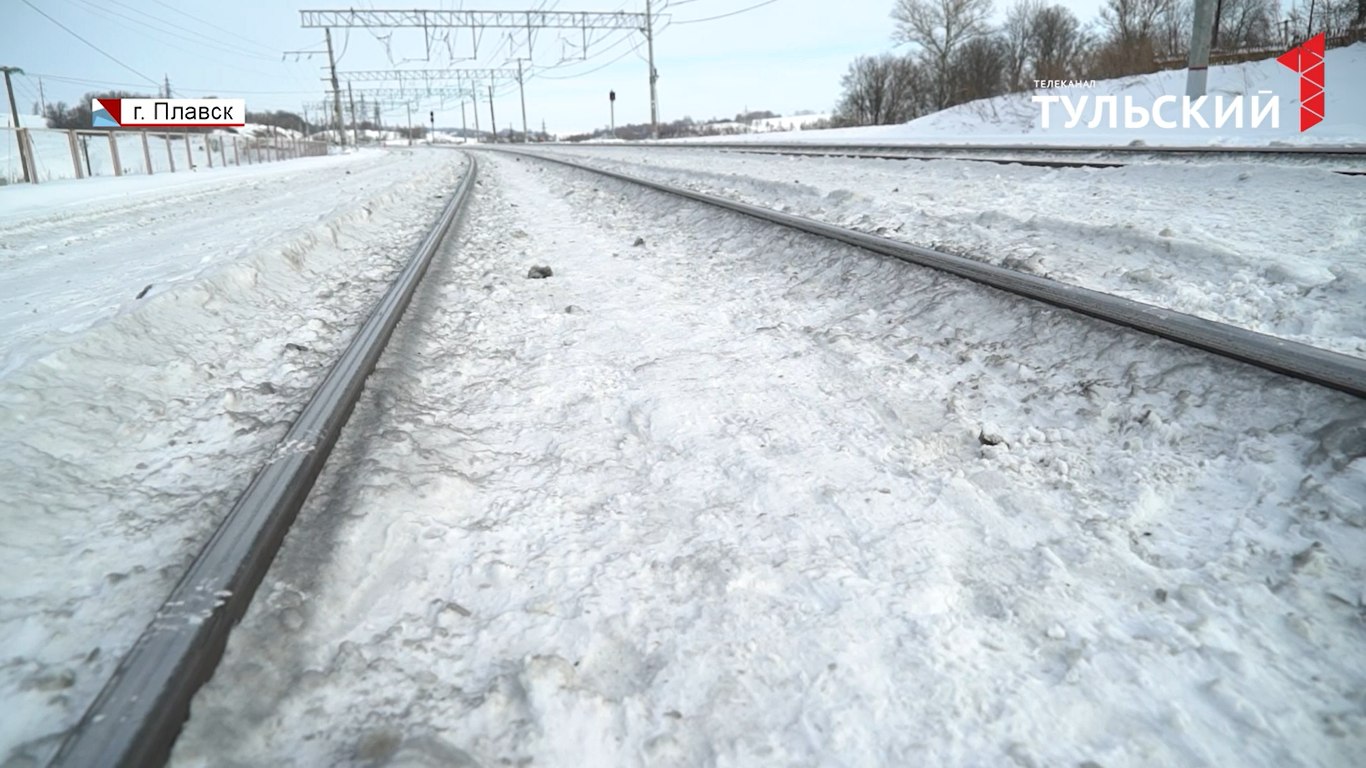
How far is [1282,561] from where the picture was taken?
6.38 ft

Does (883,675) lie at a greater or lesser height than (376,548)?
lesser

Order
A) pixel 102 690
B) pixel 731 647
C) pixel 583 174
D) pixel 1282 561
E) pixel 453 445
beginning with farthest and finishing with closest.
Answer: pixel 583 174 → pixel 453 445 → pixel 1282 561 → pixel 731 647 → pixel 102 690

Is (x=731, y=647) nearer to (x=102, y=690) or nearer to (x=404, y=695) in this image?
(x=404, y=695)

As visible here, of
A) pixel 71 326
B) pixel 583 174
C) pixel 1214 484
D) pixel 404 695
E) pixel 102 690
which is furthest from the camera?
pixel 583 174

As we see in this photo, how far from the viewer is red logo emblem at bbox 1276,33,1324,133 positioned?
54.3 feet

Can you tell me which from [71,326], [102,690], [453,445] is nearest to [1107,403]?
[453,445]

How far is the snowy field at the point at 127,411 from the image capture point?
5.65 feet

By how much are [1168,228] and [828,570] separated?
4.79 meters

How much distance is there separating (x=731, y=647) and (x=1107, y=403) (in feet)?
7.03

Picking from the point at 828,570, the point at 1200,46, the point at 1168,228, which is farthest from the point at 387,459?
the point at 1200,46

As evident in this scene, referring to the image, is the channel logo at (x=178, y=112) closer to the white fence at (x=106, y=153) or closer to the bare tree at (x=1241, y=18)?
the white fence at (x=106, y=153)

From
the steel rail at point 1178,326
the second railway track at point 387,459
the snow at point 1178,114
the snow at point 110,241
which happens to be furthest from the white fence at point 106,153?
the snow at point 1178,114

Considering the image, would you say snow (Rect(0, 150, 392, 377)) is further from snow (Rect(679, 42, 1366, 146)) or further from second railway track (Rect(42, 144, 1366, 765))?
snow (Rect(679, 42, 1366, 146))

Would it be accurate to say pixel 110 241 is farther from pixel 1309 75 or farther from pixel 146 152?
pixel 1309 75
